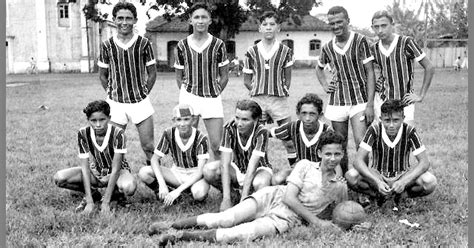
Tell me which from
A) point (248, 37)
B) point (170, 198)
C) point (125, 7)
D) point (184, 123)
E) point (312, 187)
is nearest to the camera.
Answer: point (312, 187)

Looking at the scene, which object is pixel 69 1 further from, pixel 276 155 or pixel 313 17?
pixel 276 155

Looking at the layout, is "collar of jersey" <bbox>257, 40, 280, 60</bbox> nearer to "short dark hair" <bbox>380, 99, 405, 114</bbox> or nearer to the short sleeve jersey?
"short dark hair" <bbox>380, 99, 405, 114</bbox>

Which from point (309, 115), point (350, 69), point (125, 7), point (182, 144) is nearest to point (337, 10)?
point (350, 69)

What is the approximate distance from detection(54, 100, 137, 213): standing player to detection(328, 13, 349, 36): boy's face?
2058 mm

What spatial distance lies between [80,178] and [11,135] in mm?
4344

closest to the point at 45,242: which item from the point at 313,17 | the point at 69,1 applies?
the point at 69,1

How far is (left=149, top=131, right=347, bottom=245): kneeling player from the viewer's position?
3.90 meters

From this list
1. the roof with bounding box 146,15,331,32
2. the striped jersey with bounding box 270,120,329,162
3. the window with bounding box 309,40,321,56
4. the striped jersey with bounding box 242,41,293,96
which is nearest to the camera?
the striped jersey with bounding box 270,120,329,162

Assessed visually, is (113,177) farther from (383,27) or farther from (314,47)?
(314,47)

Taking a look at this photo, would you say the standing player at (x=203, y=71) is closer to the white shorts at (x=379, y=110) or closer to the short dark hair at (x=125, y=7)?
the short dark hair at (x=125, y=7)

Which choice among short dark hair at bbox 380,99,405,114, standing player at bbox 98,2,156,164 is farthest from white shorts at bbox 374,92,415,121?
standing player at bbox 98,2,156,164

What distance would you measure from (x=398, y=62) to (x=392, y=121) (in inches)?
26.3

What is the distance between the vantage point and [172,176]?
4.86 meters

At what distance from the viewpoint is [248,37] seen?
36688mm
